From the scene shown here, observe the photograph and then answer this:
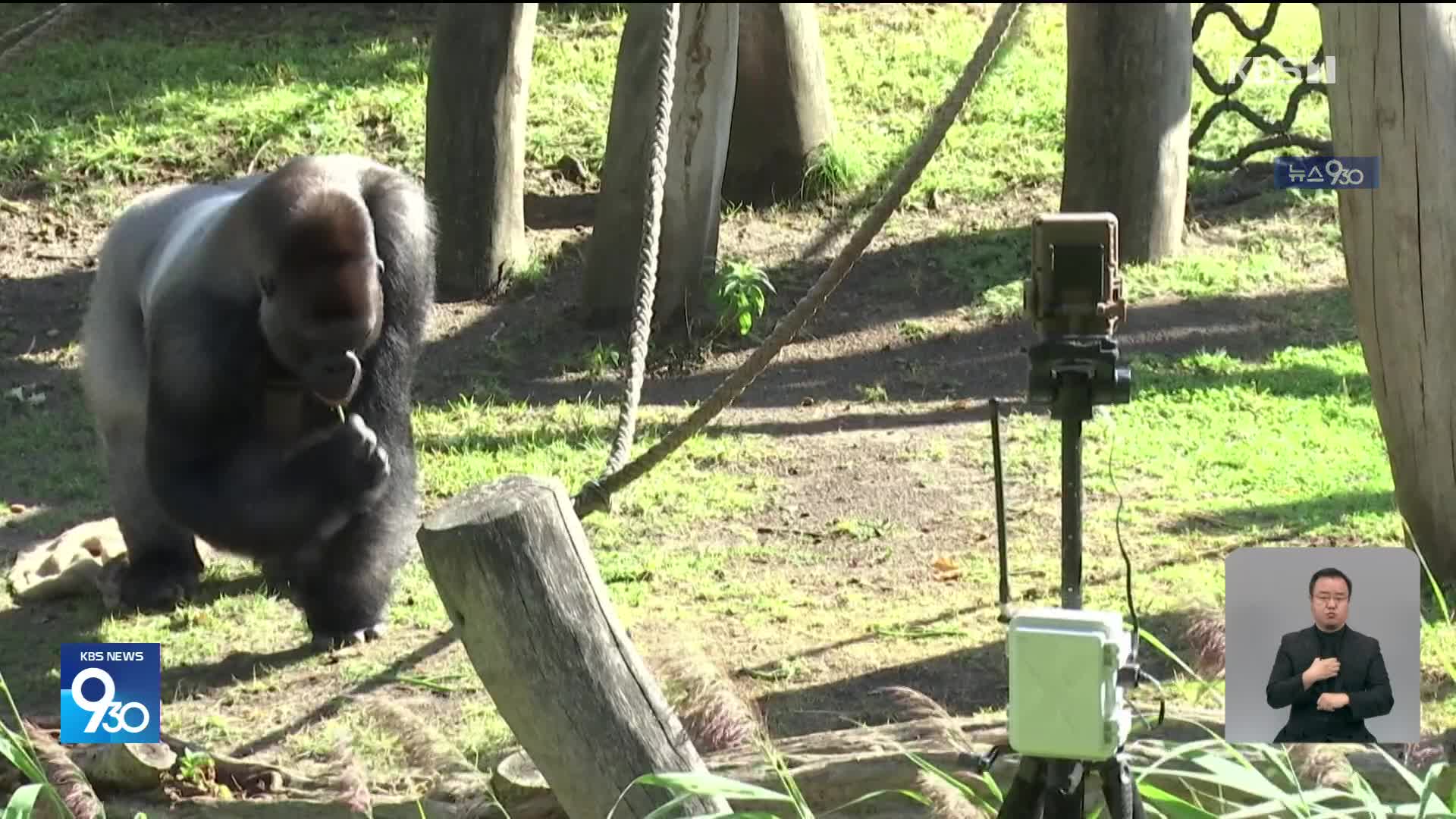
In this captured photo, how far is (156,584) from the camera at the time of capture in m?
4.37

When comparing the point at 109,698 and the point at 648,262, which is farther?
the point at 648,262

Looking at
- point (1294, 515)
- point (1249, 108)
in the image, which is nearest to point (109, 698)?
point (1294, 515)

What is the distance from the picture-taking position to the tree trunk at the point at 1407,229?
3799 mm

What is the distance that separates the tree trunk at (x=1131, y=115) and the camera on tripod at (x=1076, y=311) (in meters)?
4.81

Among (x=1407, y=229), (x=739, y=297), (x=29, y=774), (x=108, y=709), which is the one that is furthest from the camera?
(x=739, y=297)

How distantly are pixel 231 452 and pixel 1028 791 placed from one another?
8.61 ft

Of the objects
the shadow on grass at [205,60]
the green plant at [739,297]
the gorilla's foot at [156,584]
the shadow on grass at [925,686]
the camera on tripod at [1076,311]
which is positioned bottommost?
the shadow on grass at [925,686]

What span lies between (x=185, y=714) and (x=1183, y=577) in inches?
90.0

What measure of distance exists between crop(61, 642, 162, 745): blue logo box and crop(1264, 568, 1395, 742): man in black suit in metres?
1.65

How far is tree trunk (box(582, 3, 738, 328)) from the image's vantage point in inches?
237

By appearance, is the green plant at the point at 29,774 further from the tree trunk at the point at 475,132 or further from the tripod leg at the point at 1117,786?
the tree trunk at the point at 475,132

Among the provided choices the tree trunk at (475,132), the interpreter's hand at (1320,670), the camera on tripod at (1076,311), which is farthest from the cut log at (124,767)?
the tree trunk at (475,132)

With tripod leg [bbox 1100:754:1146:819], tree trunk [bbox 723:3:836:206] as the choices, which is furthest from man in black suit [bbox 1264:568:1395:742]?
tree trunk [bbox 723:3:836:206]

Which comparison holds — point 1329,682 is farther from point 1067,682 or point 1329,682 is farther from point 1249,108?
point 1249,108
